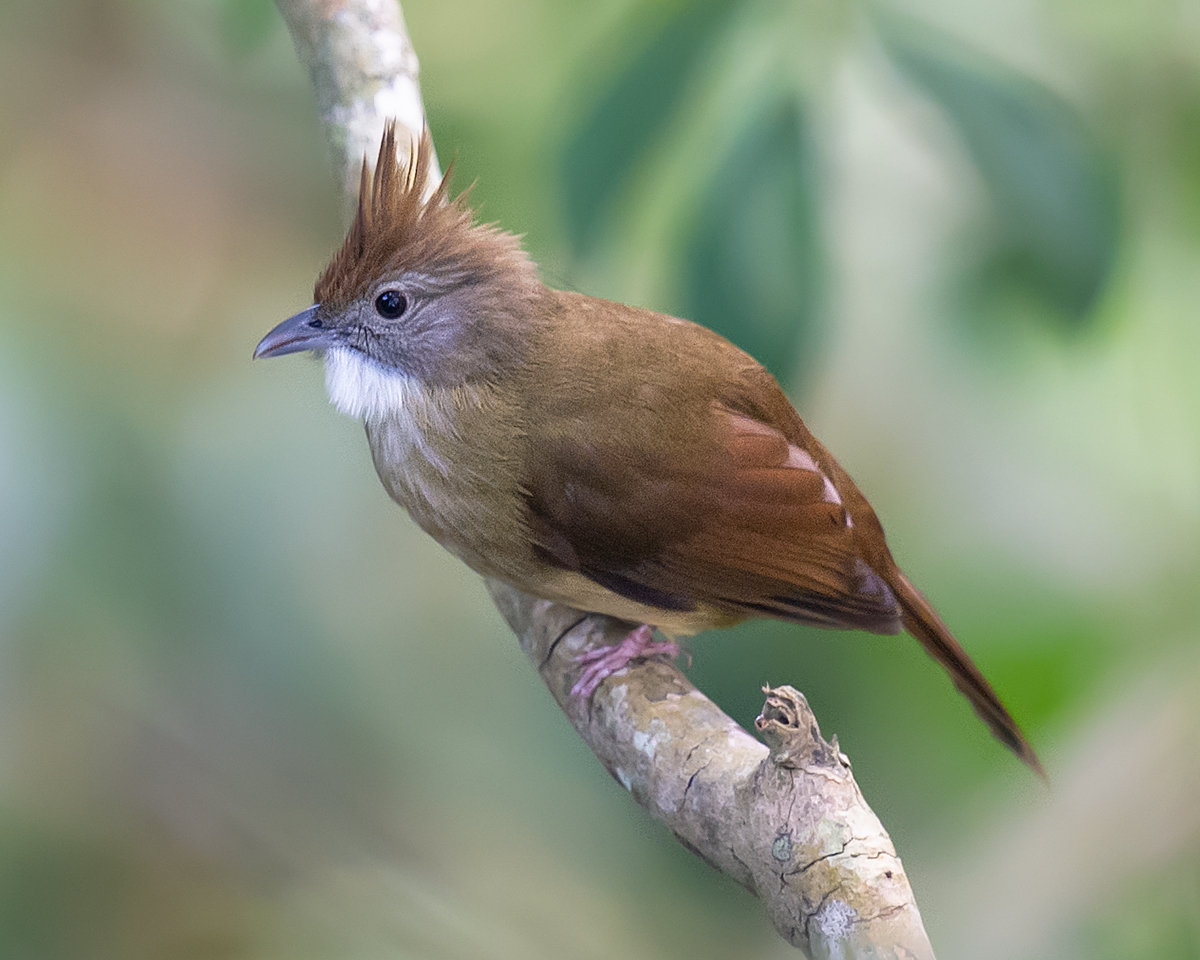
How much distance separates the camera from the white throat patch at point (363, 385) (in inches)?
77.7

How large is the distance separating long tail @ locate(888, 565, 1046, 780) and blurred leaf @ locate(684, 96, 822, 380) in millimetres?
584

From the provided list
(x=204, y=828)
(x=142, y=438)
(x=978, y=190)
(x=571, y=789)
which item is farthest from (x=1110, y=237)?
(x=204, y=828)

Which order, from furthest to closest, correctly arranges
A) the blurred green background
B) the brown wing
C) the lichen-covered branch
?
1. the blurred green background
2. the brown wing
3. the lichen-covered branch

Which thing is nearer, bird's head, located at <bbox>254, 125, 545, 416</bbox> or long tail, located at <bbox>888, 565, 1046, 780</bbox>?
bird's head, located at <bbox>254, 125, 545, 416</bbox>

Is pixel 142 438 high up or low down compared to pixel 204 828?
up

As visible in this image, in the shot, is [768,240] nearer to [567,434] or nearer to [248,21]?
[567,434]

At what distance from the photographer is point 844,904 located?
127cm

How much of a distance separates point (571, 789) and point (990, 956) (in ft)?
2.98

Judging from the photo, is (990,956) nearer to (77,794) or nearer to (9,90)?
(77,794)

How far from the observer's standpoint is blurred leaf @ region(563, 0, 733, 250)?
5.88ft

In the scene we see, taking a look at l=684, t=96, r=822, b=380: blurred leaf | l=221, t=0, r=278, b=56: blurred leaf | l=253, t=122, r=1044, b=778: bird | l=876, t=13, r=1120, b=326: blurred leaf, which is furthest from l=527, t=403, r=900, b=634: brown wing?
l=221, t=0, r=278, b=56: blurred leaf

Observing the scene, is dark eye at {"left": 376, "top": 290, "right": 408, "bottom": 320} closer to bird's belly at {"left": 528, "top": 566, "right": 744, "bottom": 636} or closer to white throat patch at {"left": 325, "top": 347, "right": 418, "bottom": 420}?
white throat patch at {"left": 325, "top": 347, "right": 418, "bottom": 420}

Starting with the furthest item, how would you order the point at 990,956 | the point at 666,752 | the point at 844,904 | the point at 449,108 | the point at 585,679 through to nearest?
1. the point at 449,108
2. the point at 990,956
3. the point at 585,679
4. the point at 666,752
5. the point at 844,904

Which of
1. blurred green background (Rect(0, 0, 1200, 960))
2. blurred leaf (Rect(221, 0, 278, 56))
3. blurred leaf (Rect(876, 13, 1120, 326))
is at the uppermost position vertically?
blurred leaf (Rect(876, 13, 1120, 326))
